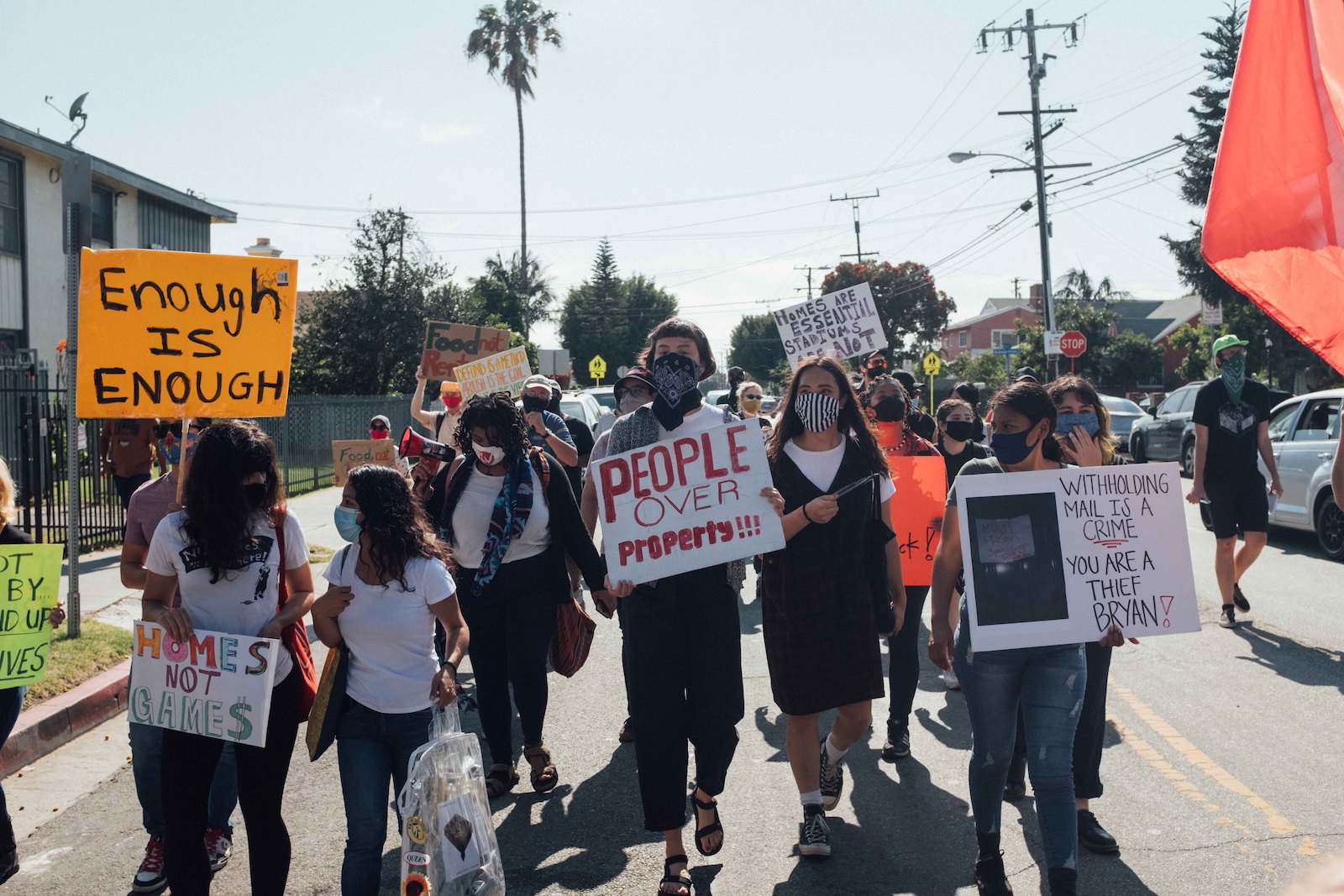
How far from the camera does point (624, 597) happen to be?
15.2ft

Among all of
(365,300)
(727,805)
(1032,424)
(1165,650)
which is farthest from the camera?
(365,300)

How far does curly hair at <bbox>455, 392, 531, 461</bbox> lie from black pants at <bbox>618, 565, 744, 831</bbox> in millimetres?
1116

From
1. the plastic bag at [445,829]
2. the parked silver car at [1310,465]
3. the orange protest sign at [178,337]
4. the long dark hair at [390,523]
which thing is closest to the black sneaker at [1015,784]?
the plastic bag at [445,829]

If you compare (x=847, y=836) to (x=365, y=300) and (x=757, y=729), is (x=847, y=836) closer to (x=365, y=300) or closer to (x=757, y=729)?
(x=757, y=729)

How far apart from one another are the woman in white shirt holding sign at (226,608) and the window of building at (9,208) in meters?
20.3

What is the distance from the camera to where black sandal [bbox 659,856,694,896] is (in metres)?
4.39

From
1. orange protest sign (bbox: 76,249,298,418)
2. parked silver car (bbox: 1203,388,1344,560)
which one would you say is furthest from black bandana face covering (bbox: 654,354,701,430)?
parked silver car (bbox: 1203,388,1344,560)

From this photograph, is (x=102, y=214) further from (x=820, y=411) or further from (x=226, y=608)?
(x=820, y=411)

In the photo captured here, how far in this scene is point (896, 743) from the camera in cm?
609

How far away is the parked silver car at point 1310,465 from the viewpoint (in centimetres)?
1219

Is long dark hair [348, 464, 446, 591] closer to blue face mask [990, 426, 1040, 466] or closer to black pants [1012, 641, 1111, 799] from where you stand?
blue face mask [990, 426, 1040, 466]

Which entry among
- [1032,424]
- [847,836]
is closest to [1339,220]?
[1032,424]

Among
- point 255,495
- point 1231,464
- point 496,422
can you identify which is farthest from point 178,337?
point 1231,464

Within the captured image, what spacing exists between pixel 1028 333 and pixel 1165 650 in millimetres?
41760
